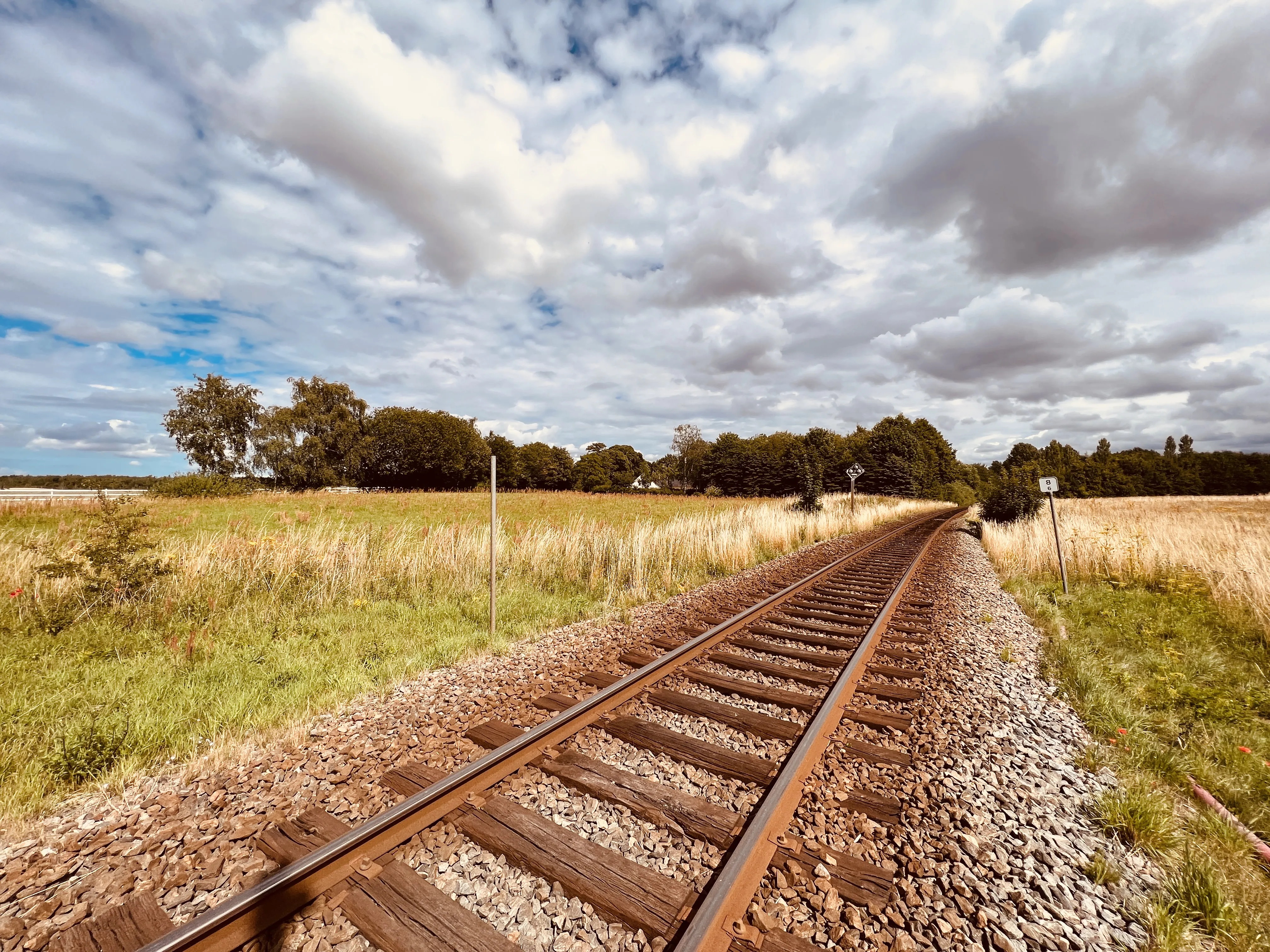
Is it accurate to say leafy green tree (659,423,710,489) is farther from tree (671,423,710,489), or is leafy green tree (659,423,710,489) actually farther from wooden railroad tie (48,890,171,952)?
wooden railroad tie (48,890,171,952)

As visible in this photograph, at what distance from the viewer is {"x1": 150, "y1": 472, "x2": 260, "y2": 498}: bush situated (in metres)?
32.7

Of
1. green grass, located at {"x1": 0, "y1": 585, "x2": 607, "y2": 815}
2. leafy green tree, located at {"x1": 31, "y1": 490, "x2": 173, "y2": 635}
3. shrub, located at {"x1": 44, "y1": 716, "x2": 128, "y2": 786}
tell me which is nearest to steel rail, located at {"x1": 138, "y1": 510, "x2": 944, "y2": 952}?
green grass, located at {"x1": 0, "y1": 585, "x2": 607, "y2": 815}

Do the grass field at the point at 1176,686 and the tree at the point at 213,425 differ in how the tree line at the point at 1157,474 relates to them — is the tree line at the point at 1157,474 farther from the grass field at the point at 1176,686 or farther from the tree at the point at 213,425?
the tree at the point at 213,425

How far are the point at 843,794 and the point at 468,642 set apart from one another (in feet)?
14.8

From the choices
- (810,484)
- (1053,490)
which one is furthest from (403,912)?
(810,484)

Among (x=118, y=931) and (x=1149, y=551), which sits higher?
(x=1149, y=551)

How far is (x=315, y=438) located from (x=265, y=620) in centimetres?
5974

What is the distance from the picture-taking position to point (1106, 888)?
2471 millimetres

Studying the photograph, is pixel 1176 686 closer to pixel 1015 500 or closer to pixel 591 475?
pixel 1015 500

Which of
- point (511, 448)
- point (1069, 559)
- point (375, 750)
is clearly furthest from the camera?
point (511, 448)

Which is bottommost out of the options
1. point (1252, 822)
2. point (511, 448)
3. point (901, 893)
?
point (1252, 822)

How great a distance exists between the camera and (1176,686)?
5.30 meters

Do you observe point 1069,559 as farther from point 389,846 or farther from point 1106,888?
point 389,846

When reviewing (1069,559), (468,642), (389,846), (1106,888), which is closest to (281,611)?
(468,642)
